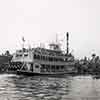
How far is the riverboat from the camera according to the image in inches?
2362

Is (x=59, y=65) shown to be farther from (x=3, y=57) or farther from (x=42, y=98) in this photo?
(x=42, y=98)

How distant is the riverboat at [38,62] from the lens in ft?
197

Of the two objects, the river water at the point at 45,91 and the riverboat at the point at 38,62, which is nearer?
the river water at the point at 45,91

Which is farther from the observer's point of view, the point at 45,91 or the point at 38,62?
the point at 38,62

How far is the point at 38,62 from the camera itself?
61188 millimetres

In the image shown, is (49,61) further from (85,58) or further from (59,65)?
(85,58)

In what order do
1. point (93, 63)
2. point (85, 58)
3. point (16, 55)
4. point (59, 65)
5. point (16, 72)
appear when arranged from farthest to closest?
point (85, 58) < point (93, 63) < point (59, 65) < point (16, 55) < point (16, 72)

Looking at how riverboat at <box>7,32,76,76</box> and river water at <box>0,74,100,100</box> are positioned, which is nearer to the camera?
river water at <box>0,74,100,100</box>

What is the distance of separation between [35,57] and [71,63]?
778 inches

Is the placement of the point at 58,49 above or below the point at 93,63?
above

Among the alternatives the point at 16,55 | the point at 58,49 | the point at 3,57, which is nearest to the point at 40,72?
the point at 16,55

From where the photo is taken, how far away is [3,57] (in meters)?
89.2

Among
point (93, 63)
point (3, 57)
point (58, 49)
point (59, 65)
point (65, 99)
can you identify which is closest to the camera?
point (65, 99)

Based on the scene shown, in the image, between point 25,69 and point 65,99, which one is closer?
point 65,99
